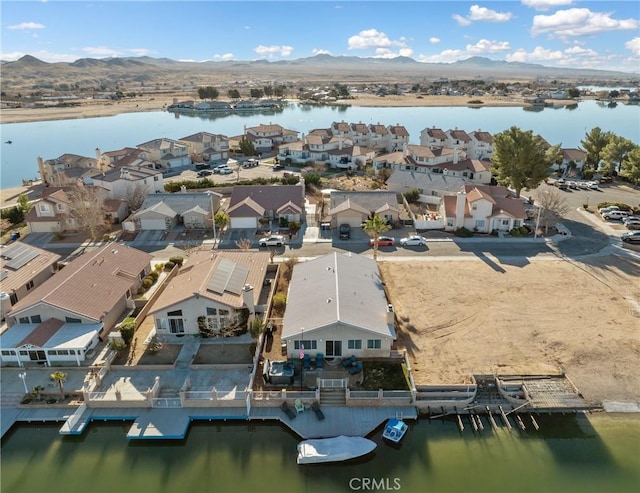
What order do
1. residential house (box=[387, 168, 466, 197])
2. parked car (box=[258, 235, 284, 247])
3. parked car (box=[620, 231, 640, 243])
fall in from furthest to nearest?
residential house (box=[387, 168, 466, 197]), parked car (box=[258, 235, 284, 247]), parked car (box=[620, 231, 640, 243])

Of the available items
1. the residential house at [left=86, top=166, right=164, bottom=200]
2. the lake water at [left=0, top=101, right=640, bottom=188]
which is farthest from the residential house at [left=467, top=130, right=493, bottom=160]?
the residential house at [left=86, top=166, right=164, bottom=200]

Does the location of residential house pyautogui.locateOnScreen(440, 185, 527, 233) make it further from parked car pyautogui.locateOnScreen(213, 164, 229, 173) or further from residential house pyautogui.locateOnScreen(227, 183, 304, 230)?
parked car pyautogui.locateOnScreen(213, 164, 229, 173)

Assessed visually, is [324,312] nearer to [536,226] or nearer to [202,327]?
[202,327]

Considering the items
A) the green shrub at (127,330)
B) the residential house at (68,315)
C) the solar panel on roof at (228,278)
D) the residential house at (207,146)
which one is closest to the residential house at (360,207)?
the solar panel on roof at (228,278)

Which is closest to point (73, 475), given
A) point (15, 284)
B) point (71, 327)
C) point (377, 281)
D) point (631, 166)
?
Answer: point (71, 327)

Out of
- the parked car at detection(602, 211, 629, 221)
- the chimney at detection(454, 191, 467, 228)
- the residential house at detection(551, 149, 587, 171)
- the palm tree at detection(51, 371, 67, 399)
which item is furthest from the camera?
the residential house at detection(551, 149, 587, 171)

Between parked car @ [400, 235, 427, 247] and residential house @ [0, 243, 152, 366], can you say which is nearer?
residential house @ [0, 243, 152, 366]
